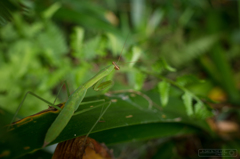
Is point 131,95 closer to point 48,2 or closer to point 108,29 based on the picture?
point 108,29

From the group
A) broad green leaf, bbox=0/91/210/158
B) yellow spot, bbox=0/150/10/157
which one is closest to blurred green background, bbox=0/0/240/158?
broad green leaf, bbox=0/91/210/158

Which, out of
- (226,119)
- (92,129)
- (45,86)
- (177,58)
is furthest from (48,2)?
(226,119)

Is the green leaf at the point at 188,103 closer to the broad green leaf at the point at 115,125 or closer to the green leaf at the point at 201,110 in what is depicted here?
the green leaf at the point at 201,110

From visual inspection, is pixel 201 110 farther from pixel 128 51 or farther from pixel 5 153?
pixel 5 153

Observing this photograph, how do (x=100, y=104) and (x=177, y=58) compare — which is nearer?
(x=100, y=104)

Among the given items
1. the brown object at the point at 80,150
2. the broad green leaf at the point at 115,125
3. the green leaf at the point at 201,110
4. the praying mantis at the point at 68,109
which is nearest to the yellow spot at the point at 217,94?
the broad green leaf at the point at 115,125
